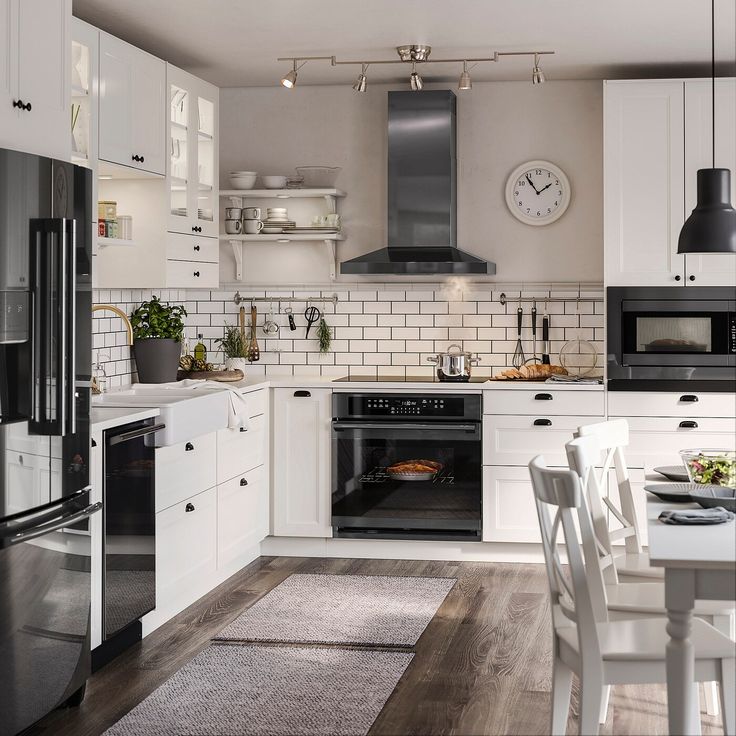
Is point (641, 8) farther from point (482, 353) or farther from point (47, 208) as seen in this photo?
point (47, 208)

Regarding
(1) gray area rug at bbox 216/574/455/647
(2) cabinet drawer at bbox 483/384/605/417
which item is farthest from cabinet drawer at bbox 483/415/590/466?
(1) gray area rug at bbox 216/574/455/647

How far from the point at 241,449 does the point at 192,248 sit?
1.07 metres

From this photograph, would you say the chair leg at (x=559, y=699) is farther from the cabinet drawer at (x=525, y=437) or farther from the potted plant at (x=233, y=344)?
the potted plant at (x=233, y=344)

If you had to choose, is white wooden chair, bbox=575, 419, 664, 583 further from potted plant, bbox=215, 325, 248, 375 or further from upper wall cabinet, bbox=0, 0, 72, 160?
potted plant, bbox=215, 325, 248, 375

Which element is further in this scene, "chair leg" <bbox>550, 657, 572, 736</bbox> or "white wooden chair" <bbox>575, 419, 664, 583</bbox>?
"white wooden chair" <bbox>575, 419, 664, 583</bbox>

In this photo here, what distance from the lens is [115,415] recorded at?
3955 millimetres

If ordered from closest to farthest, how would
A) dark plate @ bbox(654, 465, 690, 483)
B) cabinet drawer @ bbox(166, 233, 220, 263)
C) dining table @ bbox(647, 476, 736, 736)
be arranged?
dining table @ bbox(647, 476, 736, 736) < dark plate @ bbox(654, 465, 690, 483) < cabinet drawer @ bbox(166, 233, 220, 263)

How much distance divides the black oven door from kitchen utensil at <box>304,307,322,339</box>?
845 millimetres

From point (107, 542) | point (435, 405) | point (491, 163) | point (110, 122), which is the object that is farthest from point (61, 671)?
point (491, 163)

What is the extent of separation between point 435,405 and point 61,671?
269 centimetres

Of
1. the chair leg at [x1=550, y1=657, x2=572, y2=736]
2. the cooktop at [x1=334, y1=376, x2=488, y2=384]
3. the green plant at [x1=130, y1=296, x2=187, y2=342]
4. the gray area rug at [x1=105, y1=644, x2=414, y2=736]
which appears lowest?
the gray area rug at [x1=105, y1=644, x2=414, y2=736]

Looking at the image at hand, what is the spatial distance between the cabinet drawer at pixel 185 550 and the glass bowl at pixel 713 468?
2.13m

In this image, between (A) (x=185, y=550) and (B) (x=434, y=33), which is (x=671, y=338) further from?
(A) (x=185, y=550)

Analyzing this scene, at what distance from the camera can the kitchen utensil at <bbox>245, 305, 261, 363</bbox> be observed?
20.3 feet
